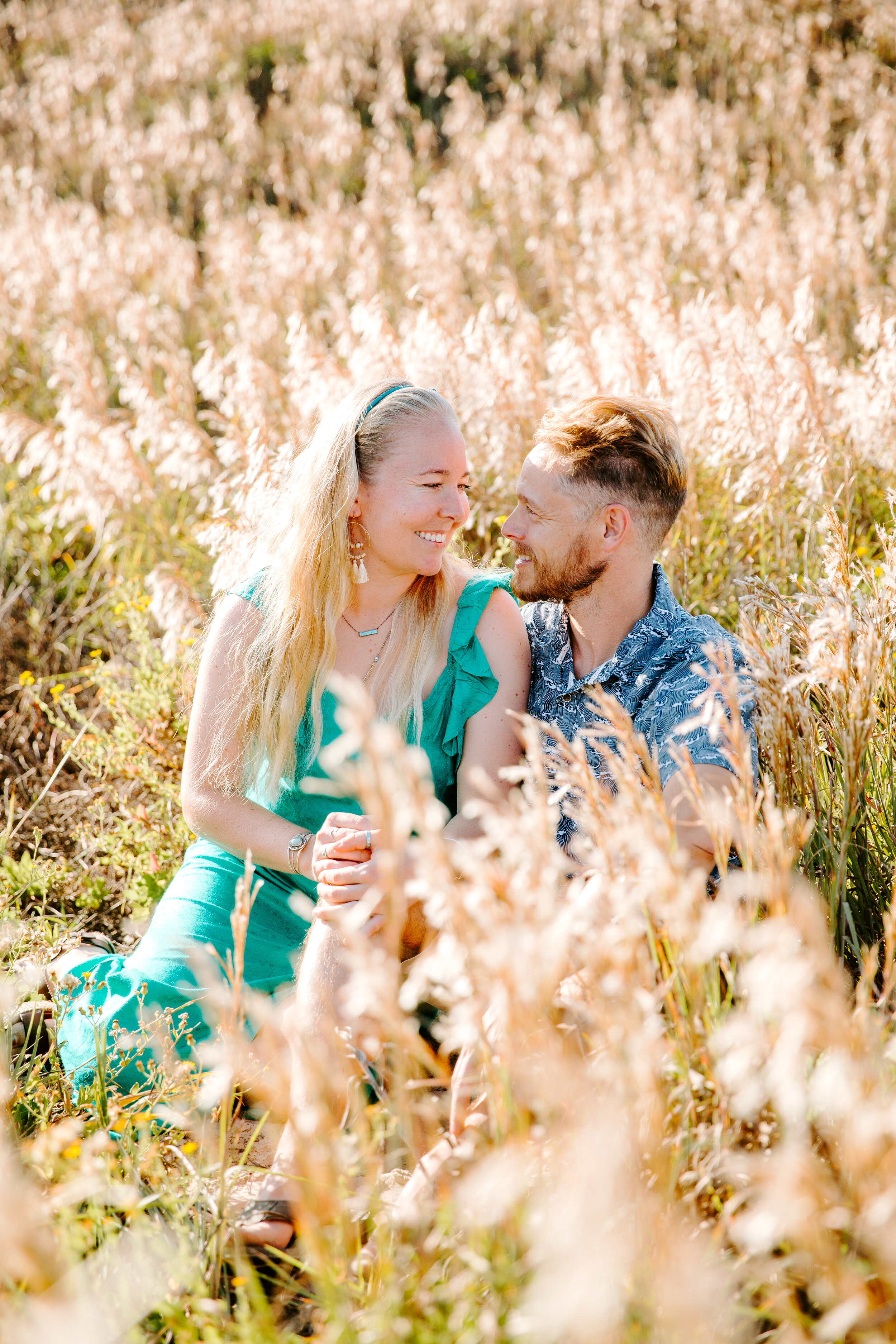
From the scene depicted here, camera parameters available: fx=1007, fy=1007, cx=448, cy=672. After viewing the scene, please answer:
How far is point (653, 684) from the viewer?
2.43 meters

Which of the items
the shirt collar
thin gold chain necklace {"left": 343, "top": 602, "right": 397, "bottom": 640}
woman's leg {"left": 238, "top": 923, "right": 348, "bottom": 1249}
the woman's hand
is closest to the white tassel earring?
thin gold chain necklace {"left": 343, "top": 602, "right": 397, "bottom": 640}

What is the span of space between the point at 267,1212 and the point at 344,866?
66 centimetres

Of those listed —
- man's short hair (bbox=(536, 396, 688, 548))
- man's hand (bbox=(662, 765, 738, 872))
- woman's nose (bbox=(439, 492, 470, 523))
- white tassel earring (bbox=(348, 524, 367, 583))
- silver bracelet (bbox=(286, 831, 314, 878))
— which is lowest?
silver bracelet (bbox=(286, 831, 314, 878))

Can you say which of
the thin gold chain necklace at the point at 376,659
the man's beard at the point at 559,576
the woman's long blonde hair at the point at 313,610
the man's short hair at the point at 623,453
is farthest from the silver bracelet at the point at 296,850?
the man's short hair at the point at 623,453

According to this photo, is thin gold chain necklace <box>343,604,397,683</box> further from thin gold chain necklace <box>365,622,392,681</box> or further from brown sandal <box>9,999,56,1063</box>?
brown sandal <box>9,999,56,1063</box>

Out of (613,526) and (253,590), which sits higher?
(613,526)

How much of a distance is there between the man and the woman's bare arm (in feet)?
2.30

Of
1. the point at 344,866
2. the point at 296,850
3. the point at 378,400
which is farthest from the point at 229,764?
the point at 378,400

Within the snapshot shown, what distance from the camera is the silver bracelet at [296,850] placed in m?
2.38

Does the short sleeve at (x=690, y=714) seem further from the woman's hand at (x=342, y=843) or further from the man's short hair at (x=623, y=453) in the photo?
the woman's hand at (x=342, y=843)

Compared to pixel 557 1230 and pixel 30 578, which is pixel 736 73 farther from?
pixel 557 1230

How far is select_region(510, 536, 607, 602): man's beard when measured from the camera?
99.3 inches

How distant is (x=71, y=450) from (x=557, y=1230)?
356 centimetres

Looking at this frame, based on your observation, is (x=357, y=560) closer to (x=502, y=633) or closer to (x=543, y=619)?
(x=502, y=633)
